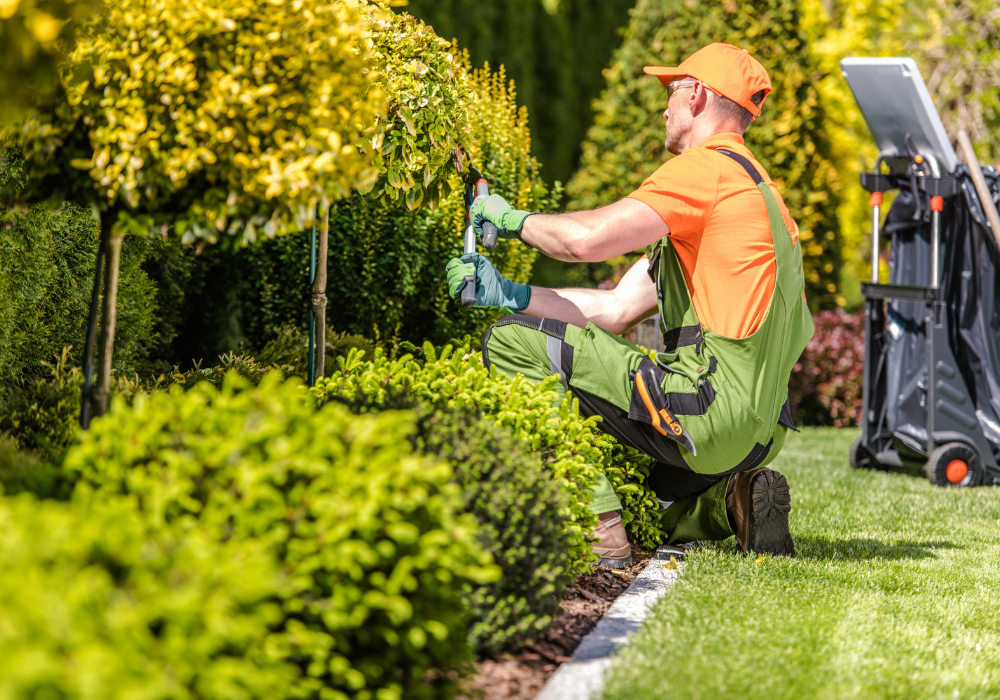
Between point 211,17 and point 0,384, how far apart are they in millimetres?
2040

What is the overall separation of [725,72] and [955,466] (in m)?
3.39

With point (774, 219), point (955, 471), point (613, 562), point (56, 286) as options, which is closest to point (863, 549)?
point (613, 562)

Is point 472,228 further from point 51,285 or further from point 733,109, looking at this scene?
point 51,285

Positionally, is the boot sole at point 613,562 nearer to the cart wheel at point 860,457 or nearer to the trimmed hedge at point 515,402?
the trimmed hedge at point 515,402

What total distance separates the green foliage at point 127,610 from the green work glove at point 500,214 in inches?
73.3

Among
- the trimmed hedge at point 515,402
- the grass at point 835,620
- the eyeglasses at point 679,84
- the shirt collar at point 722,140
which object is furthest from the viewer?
the eyeglasses at point 679,84

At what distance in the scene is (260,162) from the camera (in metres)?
2.11

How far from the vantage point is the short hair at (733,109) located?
135 inches

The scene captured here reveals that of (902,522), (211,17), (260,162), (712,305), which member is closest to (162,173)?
(260,162)

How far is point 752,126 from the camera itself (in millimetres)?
7812

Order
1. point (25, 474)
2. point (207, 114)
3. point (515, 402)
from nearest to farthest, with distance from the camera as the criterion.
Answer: point (25, 474) → point (207, 114) → point (515, 402)

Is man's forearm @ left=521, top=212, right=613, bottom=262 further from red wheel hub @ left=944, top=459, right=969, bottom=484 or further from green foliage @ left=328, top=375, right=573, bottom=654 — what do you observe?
red wheel hub @ left=944, top=459, right=969, bottom=484

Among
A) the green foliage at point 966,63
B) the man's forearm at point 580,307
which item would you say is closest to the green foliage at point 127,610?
the man's forearm at point 580,307

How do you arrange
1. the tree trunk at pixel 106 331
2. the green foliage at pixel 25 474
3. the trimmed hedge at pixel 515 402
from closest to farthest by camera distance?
the green foliage at pixel 25 474 → the tree trunk at pixel 106 331 → the trimmed hedge at pixel 515 402
